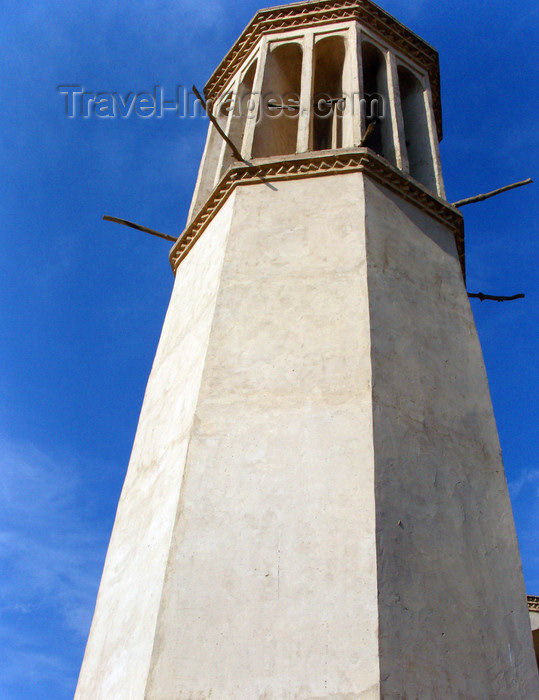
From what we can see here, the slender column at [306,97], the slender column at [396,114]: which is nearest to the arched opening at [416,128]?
the slender column at [396,114]

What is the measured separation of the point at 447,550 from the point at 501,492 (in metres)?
1.02

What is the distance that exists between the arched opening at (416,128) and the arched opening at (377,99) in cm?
41

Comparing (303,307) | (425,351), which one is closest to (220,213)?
(303,307)

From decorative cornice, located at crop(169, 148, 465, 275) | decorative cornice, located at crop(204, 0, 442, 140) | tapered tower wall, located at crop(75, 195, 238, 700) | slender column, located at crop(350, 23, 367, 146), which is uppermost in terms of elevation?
decorative cornice, located at crop(204, 0, 442, 140)

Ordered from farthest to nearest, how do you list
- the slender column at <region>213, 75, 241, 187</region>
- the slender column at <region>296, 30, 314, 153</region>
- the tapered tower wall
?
the slender column at <region>213, 75, 241, 187</region> → the slender column at <region>296, 30, 314, 153</region> → the tapered tower wall

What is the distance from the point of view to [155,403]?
772 centimetres

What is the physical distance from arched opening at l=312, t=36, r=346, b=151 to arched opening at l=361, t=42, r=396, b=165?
40 centimetres

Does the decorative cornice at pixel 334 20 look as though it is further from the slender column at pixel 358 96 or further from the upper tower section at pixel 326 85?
the slender column at pixel 358 96

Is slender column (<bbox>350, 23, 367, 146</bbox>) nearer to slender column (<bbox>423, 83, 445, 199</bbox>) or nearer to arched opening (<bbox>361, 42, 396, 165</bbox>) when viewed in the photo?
arched opening (<bbox>361, 42, 396, 165</bbox>)

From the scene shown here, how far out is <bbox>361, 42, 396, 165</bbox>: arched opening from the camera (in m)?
10.8

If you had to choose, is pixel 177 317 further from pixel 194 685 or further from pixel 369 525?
pixel 194 685

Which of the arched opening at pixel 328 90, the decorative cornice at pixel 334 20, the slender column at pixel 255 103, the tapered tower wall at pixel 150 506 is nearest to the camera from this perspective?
the tapered tower wall at pixel 150 506

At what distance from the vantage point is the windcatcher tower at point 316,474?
16.8 ft

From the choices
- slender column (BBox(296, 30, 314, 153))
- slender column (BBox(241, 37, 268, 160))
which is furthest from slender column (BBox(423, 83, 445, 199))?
slender column (BBox(241, 37, 268, 160))
